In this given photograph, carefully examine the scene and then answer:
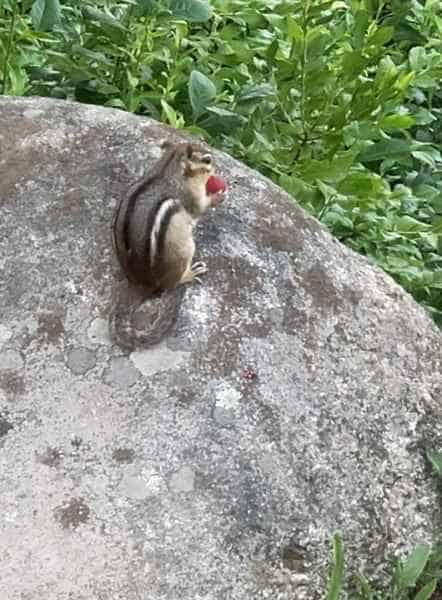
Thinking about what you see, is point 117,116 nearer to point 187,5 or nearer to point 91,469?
point 187,5

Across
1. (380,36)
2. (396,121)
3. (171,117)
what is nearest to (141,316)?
(171,117)

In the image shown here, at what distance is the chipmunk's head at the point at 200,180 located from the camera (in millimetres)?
3705

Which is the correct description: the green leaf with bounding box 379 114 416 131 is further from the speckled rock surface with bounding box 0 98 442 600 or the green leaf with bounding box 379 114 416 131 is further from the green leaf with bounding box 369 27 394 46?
the speckled rock surface with bounding box 0 98 442 600

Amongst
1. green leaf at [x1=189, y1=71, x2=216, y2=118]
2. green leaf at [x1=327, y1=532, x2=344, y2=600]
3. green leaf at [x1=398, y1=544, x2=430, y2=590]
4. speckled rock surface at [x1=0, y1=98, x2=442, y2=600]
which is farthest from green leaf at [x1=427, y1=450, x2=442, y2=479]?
green leaf at [x1=189, y1=71, x2=216, y2=118]

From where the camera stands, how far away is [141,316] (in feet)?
11.6

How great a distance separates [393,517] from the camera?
11.7 ft

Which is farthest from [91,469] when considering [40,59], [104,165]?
[40,59]

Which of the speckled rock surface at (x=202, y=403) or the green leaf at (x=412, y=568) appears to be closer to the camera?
the speckled rock surface at (x=202, y=403)

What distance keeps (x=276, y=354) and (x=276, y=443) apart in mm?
281

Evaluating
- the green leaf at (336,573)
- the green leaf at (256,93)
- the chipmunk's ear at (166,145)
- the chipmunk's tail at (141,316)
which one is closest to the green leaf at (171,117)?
the green leaf at (256,93)

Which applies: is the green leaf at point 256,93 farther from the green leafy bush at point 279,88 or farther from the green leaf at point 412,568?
the green leaf at point 412,568

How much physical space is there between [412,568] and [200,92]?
216 centimetres

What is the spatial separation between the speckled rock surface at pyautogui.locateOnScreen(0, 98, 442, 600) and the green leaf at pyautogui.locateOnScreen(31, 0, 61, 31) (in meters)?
1.07

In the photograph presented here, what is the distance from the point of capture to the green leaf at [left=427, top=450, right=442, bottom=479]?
3.67 metres
